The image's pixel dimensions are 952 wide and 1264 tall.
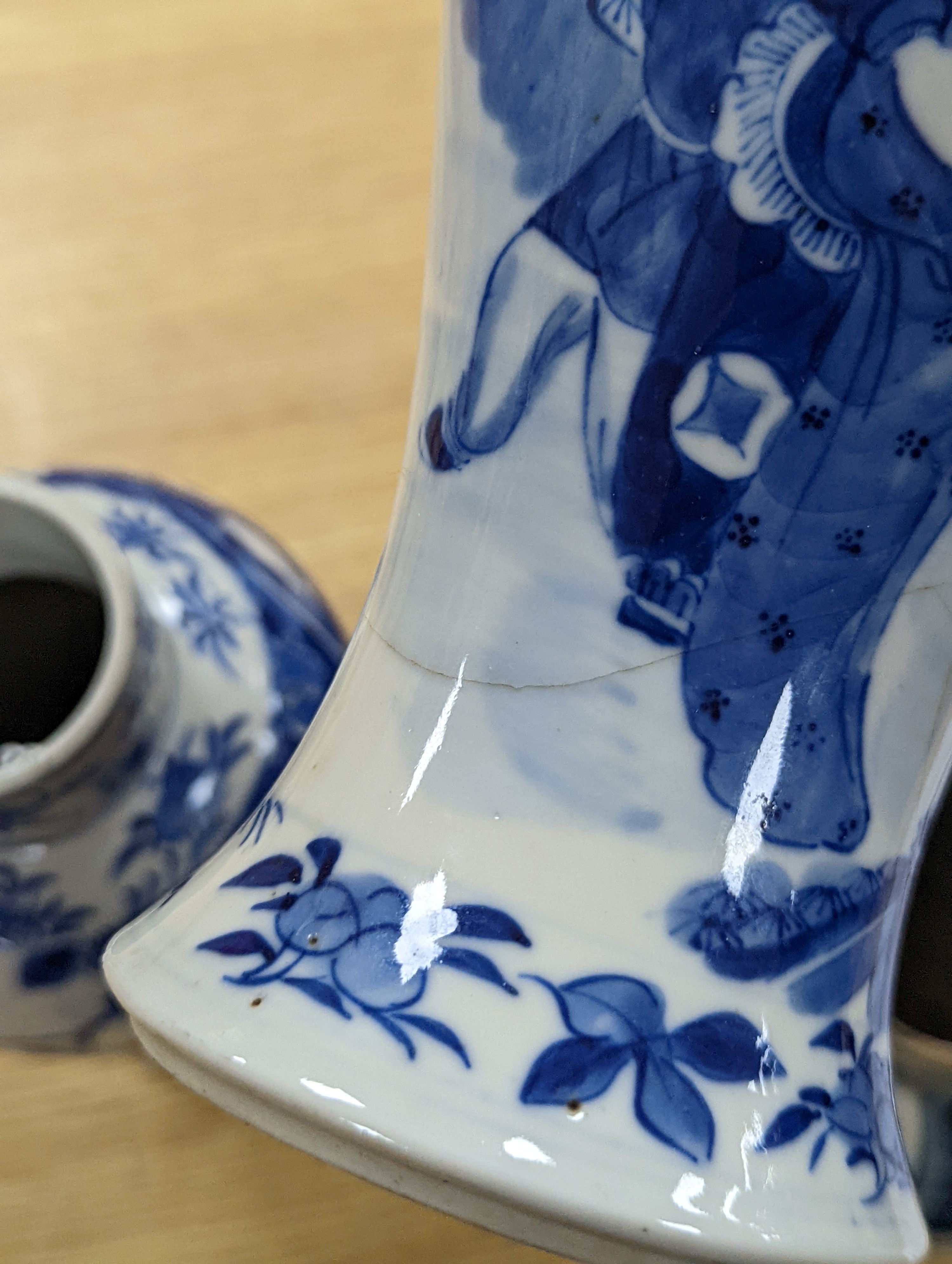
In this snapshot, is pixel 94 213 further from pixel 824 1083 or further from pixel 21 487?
pixel 824 1083

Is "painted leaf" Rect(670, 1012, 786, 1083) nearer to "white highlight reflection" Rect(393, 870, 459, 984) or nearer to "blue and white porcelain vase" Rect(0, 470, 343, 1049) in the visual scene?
"white highlight reflection" Rect(393, 870, 459, 984)

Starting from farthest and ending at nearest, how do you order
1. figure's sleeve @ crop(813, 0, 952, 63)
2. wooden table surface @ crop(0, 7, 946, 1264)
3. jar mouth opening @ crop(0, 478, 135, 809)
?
wooden table surface @ crop(0, 7, 946, 1264) < jar mouth opening @ crop(0, 478, 135, 809) < figure's sleeve @ crop(813, 0, 952, 63)

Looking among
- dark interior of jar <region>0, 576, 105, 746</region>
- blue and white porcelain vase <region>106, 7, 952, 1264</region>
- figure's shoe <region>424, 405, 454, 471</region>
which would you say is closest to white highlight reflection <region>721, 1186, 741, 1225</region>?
blue and white porcelain vase <region>106, 7, 952, 1264</region>

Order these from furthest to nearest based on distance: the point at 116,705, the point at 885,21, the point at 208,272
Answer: the point at 208,272
the point at 116,705
the point at 885,21

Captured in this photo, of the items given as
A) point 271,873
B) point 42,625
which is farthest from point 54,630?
point 271,873

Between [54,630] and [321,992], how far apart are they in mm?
187

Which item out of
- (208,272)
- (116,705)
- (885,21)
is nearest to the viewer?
(885,21)

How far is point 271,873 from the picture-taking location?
0.22 meters

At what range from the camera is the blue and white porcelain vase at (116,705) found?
0.96ft

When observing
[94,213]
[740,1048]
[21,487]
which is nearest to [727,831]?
[740,1048]

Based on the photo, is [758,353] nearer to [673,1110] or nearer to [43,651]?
[673,1110]

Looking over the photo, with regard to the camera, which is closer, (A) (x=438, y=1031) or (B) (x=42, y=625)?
(A) (x=438, y=1031)

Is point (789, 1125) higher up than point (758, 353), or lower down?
lower down

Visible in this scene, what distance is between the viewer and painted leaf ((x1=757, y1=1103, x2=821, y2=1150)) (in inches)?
7.5
